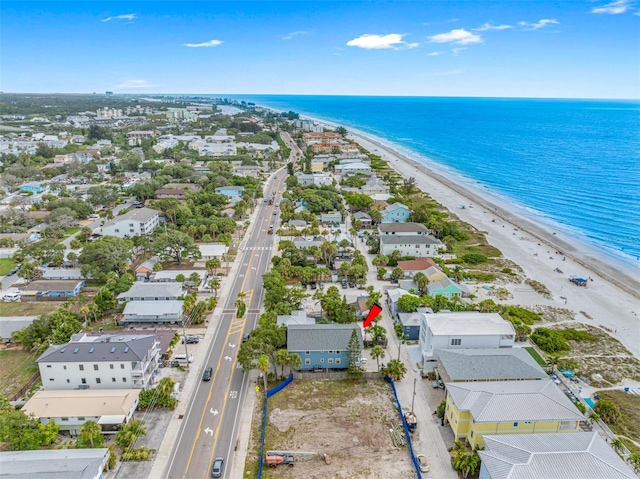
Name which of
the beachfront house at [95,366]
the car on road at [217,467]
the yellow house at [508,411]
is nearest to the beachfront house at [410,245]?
the yellow house at [508,411]

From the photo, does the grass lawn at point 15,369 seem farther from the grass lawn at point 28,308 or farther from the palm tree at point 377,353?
the palm tree at point 377,353

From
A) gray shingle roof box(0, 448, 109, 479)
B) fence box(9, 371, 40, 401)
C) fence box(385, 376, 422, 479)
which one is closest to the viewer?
gray shingle roof box(0, 448, 109, 479)

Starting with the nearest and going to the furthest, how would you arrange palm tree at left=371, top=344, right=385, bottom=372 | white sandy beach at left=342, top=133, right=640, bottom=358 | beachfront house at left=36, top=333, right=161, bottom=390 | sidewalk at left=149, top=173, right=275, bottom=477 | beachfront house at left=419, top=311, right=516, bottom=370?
sidewalk at left=149, top=173, right=275, bottom=477 < beachfront house at left=36, top=333, right=161, bottom=390 < palm tree at left=371, top=344, right=385, bottom=372 < beachfront house at left=419, top=311, right=516, bottom=370 < white sandy beach at left=342, top=133, right=640, bottom=358

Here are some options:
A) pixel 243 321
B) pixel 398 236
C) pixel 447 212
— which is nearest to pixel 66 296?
pixel 243 321

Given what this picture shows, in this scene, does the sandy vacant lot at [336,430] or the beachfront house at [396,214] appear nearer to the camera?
the sandy vacant lot at [336,430]

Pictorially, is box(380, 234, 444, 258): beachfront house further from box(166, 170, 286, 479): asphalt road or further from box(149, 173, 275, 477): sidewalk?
box(149, 173, 275, 477): sidewalk

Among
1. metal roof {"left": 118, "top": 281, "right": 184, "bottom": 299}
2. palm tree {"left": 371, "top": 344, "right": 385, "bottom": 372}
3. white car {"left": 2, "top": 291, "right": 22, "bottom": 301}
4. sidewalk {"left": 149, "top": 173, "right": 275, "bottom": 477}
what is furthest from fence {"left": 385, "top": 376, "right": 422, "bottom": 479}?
white car {"left": 2, "top": 291, "right": 22, "bottom": 301}
